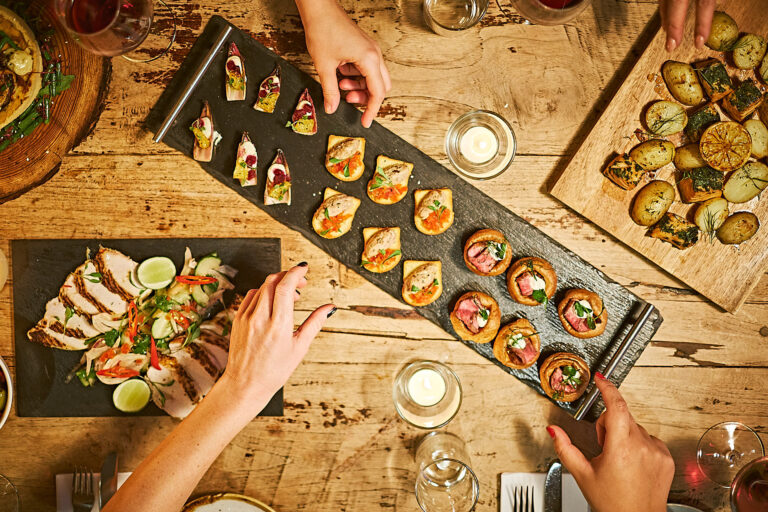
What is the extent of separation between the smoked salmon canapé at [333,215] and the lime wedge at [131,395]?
1238 mm

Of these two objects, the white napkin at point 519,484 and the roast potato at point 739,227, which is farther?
the white napkin at point 519,484

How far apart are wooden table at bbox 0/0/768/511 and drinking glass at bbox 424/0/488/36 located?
7 cm

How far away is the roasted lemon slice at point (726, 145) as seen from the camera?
2584mm

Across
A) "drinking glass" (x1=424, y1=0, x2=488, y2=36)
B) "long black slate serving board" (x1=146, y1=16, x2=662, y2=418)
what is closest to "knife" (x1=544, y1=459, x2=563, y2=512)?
"long black slate serving board" (x1=146, y1=16, x2=662, y2=418)

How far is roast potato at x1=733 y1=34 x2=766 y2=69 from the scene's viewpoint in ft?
8.58

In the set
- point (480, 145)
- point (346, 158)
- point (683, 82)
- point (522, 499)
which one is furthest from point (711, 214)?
point (346, 158)

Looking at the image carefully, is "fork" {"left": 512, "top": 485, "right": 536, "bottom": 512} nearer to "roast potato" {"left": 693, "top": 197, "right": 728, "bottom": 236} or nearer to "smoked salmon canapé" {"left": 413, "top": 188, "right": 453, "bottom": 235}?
"smoked salmon canapé" {"left": 413, "top": 188, "right": 453, "bottom": 235}

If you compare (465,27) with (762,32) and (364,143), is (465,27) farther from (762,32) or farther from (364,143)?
(762,32)

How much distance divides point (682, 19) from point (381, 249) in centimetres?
182

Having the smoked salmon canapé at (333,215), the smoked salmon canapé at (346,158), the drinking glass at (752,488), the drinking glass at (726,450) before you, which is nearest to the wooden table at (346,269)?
the smoked salmon canapé at (333,215)

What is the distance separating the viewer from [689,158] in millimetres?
2648

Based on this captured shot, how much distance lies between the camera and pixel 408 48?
277 cm

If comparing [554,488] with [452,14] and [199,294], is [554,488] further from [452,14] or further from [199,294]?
[452,14]

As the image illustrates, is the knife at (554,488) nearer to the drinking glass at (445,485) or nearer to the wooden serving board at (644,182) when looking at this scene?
the drinking glass at (445,485)
